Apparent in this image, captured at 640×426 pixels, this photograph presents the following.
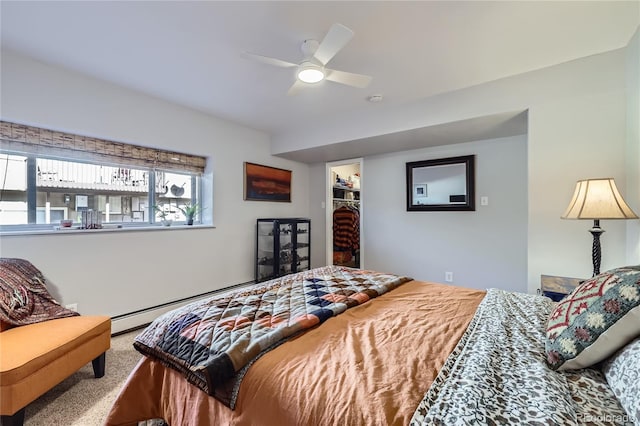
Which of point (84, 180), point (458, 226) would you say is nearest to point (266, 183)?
point (84, 180)

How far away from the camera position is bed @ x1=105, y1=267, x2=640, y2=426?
0.75m

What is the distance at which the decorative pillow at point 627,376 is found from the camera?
700mm

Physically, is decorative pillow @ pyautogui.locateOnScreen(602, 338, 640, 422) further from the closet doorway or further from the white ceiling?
the closet doorway

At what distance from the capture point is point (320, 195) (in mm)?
5137

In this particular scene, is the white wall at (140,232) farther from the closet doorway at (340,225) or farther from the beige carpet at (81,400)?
the closet doorway at (340,225)

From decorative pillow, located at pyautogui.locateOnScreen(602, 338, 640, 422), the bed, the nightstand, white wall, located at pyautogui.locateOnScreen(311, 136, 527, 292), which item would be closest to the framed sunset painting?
white wall, located at pyautogui.locateOnScreen(311, 136, 527, 292)

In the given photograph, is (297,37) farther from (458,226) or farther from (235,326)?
(458,226)

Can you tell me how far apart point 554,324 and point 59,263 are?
348 centimetres

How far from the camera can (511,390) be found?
805 mm

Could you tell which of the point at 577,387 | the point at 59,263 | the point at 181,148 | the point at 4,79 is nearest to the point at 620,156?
the point at 577,387

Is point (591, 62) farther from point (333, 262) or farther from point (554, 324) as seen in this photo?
point (333, 262)

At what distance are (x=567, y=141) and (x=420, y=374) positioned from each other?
260 centimetres

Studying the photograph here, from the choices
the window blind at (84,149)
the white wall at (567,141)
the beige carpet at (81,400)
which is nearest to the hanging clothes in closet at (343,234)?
the window blind at (84,149)

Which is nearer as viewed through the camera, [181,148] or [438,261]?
[181,148]
